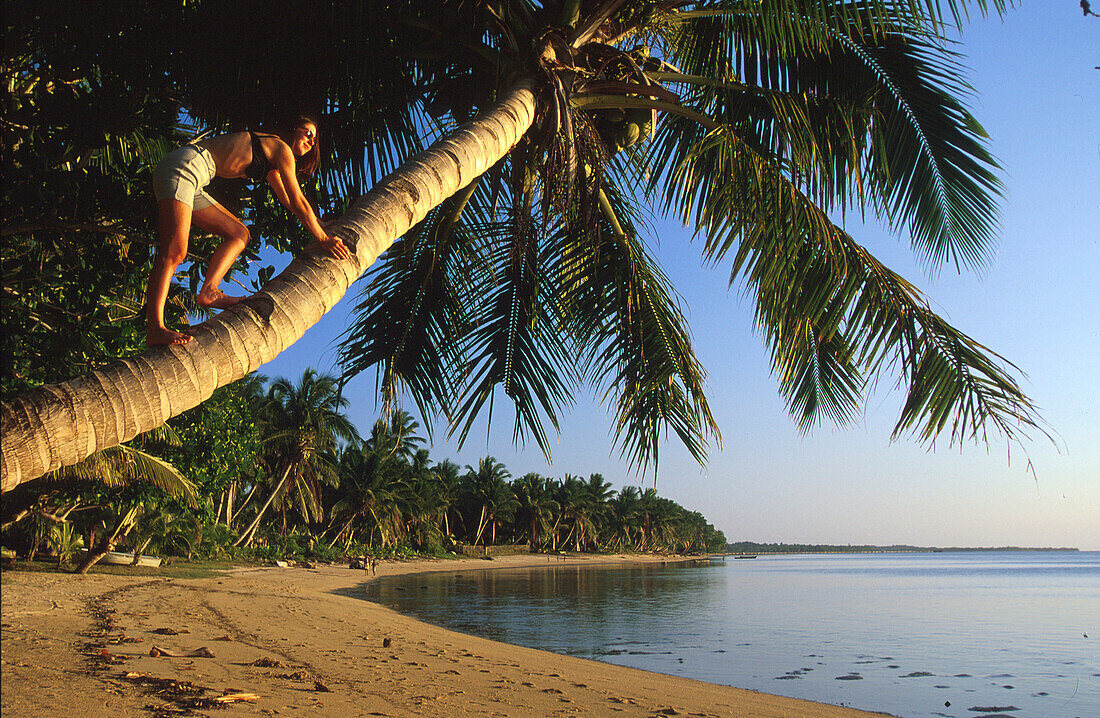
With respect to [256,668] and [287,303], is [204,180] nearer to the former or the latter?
[287,303]

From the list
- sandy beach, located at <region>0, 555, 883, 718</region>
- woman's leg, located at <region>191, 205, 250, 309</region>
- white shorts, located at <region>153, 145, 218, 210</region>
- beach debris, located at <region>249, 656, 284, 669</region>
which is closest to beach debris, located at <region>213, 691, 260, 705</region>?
sandy beach, located at <region>0, 555, 883, 718</region>

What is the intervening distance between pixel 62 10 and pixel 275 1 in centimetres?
91

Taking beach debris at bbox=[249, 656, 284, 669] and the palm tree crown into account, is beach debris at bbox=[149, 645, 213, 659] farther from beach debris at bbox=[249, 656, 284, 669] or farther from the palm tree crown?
the palm tree crown

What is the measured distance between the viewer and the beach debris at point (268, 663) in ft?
21.3

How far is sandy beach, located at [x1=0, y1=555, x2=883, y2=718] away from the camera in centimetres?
447

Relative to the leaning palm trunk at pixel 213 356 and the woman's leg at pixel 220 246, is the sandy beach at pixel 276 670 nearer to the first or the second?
the leaning palm trunk at pixel 213 356

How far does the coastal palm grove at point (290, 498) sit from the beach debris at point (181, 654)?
191 cm

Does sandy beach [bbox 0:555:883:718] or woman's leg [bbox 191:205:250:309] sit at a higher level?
woman's leg [bbox 191:205:250:309]

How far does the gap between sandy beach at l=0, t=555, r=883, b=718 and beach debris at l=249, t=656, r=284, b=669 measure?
0.8 inches

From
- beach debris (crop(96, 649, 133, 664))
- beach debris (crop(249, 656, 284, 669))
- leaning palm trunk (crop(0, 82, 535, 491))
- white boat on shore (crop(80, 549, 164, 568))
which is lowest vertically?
white boat on shore (crop(80, 549, 164, 568))

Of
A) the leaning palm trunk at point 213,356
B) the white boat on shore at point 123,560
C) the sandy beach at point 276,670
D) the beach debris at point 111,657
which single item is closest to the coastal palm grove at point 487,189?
the leaning palm trunk at point 213,356

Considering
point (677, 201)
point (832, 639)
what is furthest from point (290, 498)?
point (677, 201)

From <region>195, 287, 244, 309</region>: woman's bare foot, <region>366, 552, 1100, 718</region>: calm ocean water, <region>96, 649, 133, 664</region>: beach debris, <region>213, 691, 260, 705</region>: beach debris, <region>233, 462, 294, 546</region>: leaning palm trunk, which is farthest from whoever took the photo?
<region>233, 462, 294, 546</region>: leaning palm trunk

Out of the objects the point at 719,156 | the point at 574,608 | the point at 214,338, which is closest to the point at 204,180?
the point at 214,338
